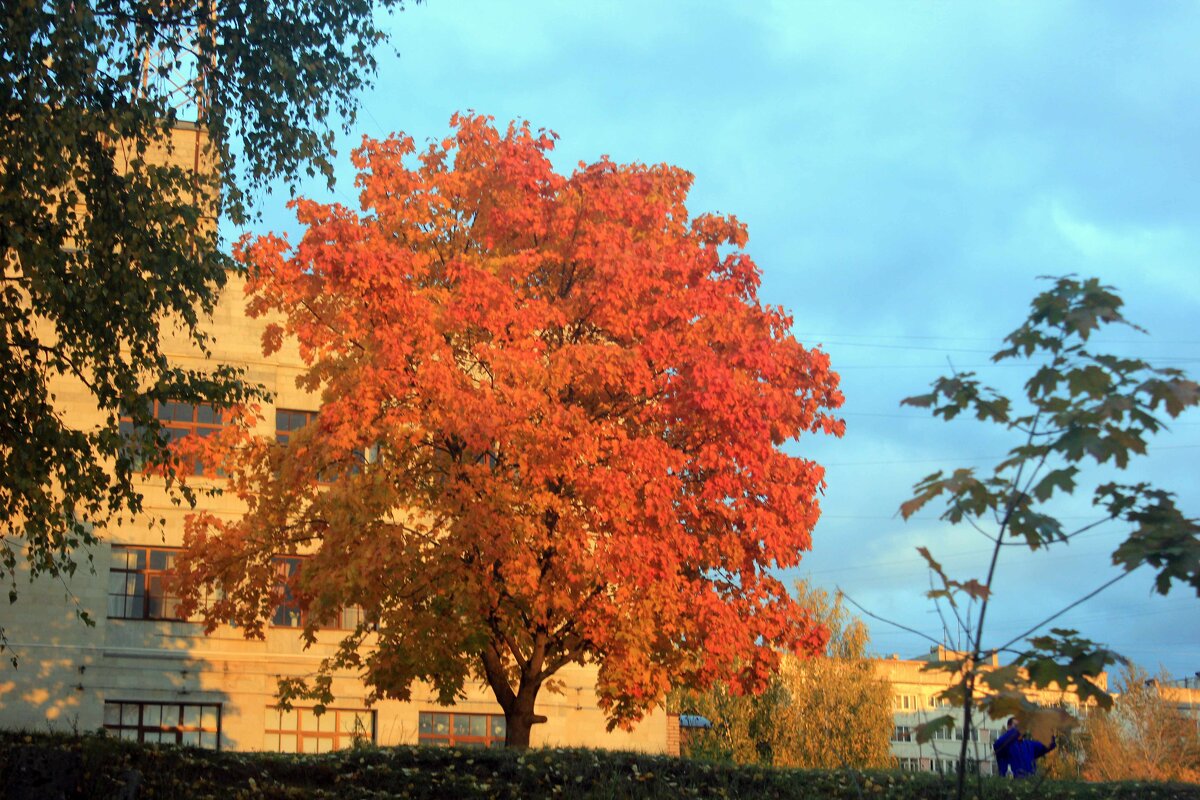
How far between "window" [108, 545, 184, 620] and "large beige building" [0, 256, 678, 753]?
3 centimetres

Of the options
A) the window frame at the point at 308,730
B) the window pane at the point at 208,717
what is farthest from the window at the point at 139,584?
the window frame at the point at 308,730

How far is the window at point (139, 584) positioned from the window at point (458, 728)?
692 cm

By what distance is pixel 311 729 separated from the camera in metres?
31.2

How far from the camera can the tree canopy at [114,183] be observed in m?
12.4

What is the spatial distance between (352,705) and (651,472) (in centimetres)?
1749

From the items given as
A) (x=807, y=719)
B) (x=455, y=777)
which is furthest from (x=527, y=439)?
(x=807, y=719)

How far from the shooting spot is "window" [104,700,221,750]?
30.2 m

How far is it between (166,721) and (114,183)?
20319 millimetres

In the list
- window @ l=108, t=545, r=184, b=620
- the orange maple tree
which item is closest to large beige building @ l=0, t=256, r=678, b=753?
window @ l=108, t=545, r=184, b=620

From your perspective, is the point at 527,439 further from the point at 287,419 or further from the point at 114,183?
the point at 287,419

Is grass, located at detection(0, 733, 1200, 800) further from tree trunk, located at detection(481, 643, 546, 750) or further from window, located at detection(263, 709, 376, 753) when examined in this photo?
window, located at detection(263, 709, 376, 753)

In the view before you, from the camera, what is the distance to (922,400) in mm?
7207

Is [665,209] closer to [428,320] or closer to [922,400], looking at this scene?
[428,320]

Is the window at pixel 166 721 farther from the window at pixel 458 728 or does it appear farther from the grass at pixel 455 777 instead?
the grass at pixel 455 777
